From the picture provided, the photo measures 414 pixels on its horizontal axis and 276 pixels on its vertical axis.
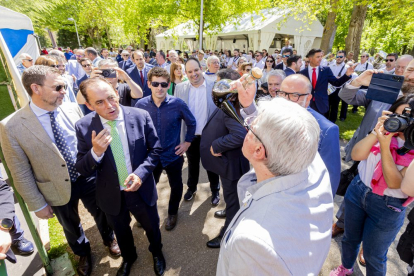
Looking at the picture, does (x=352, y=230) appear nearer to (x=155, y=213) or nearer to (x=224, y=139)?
(x=224, y=139)

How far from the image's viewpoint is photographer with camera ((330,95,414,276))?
1.64 meters

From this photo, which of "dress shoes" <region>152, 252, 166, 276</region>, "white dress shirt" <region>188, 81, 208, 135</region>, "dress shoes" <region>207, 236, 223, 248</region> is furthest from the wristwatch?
"white dress shirt" <region>188, 81, 208, 135</region>

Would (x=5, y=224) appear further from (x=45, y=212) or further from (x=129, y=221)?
(x=129, y=221)

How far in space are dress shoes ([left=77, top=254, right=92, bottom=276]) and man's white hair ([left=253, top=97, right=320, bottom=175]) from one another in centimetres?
253

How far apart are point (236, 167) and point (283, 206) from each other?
5.26 ft

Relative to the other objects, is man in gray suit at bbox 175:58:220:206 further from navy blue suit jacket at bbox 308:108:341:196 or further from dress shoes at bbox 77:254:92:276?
navy blue suit jacket at bbox 308:108:341:196

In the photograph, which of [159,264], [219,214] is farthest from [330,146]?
[159,264]

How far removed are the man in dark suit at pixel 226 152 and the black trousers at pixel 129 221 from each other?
779 mm

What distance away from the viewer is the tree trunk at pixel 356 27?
10.1 metres

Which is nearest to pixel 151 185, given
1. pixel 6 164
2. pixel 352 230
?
pixel 6 164

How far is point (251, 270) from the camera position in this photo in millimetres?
874

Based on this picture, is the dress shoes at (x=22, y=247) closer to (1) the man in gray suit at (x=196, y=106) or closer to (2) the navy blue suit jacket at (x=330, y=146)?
(1) the man in gray suit at (x=196, y=106)

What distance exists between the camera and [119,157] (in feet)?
6.82

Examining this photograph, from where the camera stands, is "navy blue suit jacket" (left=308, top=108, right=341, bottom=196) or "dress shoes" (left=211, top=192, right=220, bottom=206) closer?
"navy blue suit jacket" (left=308, top=108, right=341, bottom=196)
